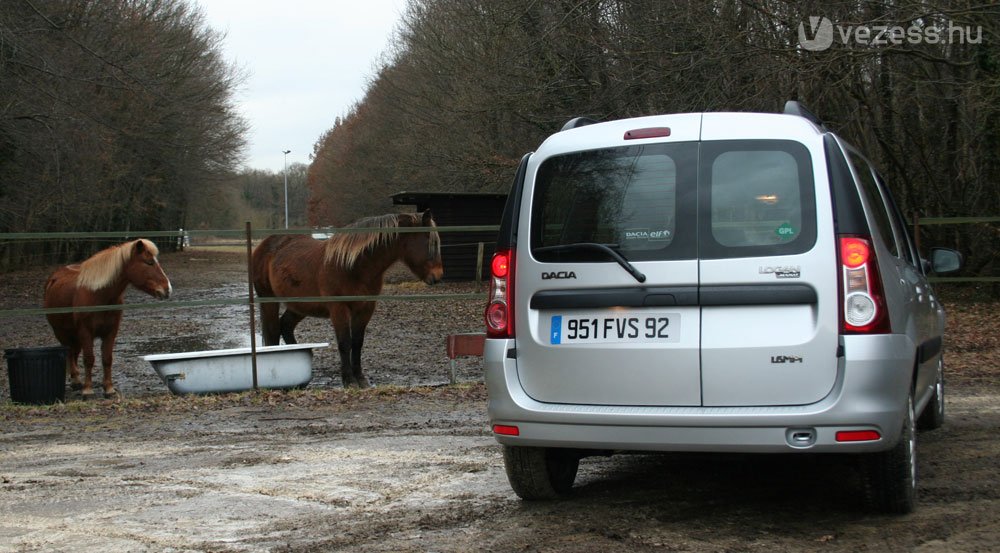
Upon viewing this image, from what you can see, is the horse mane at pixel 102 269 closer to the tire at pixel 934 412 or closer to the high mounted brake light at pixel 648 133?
the high mounted brake light at pixel 648 133

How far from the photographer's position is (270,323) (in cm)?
1270

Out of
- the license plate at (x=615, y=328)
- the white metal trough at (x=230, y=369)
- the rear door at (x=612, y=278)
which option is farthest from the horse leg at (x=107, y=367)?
the license plate at (x=615, y=328)

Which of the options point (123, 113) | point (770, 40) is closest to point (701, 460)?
point (770, 40)

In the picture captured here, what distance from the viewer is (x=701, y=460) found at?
5.96 meters

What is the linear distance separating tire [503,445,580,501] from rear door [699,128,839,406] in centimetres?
100

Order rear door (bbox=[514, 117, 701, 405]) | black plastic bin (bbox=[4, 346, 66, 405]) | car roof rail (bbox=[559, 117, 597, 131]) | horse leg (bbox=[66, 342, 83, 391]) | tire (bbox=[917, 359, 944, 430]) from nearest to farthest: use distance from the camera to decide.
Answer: rear door (bbox=[514, 117, 701, 405]), car roof rail (bbox=[559, 117, 597, 131]), tire (bbox=[917, 359, 944, 430]), black plastic bin (bbox=[4, 346, 66, 405]), horse leg (bbox=[66, 342, 83, 391])

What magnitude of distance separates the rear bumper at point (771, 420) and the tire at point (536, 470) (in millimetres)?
353

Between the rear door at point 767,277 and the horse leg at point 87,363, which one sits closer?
the rear door at point 767,277

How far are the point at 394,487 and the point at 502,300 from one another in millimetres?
1464

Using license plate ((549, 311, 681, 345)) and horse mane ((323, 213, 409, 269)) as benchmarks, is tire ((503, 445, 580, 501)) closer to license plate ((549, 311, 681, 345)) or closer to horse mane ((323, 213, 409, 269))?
license plate ((549, 311, 681, 345))

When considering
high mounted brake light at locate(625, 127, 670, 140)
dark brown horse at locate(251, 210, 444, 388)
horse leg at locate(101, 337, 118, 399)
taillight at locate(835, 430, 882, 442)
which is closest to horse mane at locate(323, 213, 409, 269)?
dark brown horse at locate(251, 210, 444, 388)

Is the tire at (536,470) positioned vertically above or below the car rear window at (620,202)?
below

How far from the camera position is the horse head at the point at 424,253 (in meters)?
10.8

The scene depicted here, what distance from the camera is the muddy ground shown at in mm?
4305
